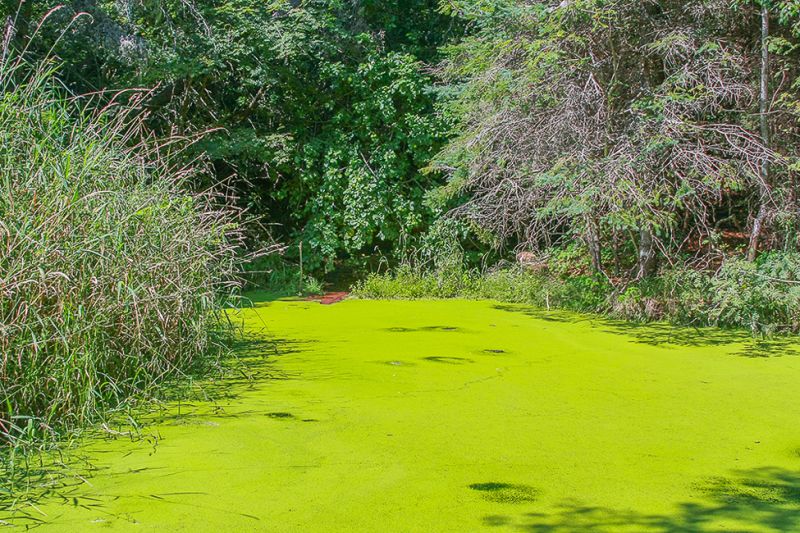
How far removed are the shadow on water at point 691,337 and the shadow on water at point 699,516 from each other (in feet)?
8.03

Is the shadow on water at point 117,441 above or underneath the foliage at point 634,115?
underneath

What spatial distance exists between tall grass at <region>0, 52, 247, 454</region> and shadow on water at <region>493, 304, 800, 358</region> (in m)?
2.95

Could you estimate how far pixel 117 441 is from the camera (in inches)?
113

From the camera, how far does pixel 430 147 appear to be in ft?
29.3

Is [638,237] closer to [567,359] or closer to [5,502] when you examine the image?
[567,359]

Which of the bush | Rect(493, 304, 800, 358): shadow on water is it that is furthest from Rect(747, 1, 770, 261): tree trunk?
Rect(493, 304, 800, 358): shadow on water

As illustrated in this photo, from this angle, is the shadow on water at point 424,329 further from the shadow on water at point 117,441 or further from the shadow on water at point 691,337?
the shadow on water at point 117,441

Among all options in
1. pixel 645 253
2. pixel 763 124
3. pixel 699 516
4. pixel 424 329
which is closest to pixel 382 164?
pixel 645 253

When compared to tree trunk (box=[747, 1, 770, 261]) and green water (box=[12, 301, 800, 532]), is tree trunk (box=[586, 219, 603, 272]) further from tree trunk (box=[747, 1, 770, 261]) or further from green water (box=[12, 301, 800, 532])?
green water (box=[12, 301, 800, 532])

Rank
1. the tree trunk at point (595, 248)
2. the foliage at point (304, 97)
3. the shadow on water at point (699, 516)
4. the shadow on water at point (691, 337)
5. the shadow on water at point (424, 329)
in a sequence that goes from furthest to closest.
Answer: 1. the foliage at point (304, 97)
2. the tree trunk at point (595, 248)
3. the shadow on water at point (424, 329)
4. the shadow on water at point (691, 337)
5. the shadow on water at point (699, 516)

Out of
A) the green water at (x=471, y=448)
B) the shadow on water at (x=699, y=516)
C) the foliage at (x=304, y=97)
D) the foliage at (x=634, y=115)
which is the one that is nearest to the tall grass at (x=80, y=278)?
the green water at (x=471, y=448)

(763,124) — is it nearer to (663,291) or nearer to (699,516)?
(663,291)

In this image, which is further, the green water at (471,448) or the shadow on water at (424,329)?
the shadow on water at (424,329)

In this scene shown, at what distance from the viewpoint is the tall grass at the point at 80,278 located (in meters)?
2.81
